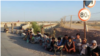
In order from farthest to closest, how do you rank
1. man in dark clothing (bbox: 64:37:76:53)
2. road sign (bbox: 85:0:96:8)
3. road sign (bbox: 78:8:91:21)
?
man in dark clothing (bbox: 64:37:76:53)
road sign (bbox: 85:0:96:8)
road sign (bbox: 78:8:91:21)

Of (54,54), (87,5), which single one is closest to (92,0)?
(87,5)

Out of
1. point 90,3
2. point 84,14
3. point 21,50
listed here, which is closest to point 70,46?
point 84,14

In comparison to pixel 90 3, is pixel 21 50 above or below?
below

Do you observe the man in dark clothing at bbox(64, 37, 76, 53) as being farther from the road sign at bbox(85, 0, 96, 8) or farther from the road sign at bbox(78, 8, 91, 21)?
the road sign at bbox(85, 0, 96, 8)

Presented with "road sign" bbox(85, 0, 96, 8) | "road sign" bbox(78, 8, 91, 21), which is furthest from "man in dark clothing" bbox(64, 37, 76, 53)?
"road sign" bbox(85, 0, 96, 8)

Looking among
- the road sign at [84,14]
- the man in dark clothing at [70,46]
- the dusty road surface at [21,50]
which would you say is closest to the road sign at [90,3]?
the road sign at [84,14]

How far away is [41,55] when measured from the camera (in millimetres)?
6762

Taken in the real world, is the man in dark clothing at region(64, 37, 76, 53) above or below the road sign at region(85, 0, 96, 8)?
below

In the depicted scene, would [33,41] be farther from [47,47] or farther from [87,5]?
[87,5]

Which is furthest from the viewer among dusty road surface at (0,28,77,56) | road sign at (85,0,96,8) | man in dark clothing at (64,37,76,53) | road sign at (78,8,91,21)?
dusty road surface at (0,28,77,56)

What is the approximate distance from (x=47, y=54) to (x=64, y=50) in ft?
3.30

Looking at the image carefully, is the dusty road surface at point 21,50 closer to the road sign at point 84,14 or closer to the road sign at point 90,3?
the road sign at point 84,14

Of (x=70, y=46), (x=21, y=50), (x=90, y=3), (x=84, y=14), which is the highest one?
(x=90, y=3)

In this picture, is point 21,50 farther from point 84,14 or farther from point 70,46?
point 84,14
